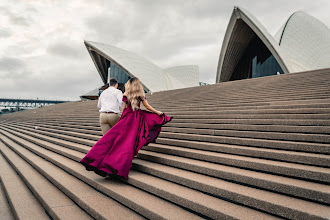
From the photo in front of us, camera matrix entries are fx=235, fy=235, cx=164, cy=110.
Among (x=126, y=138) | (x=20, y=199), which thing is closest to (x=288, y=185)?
(x=126, y=138)

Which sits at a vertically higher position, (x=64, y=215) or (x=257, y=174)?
(x=257, y=174)

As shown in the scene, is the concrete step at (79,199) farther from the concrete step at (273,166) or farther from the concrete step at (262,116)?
the concrete step at (262,116)

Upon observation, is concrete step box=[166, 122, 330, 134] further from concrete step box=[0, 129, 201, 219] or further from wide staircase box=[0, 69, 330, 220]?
concrete step box=[0, 129, 201, 219]

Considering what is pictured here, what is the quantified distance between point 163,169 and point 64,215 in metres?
1.31

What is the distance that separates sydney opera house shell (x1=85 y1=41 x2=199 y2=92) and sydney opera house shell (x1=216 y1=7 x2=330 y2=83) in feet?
34.8

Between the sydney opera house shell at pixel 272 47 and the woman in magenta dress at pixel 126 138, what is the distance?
20.6 m

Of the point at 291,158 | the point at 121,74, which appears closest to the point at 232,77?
the point at 121,74

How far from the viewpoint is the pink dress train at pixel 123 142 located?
9.82 ft

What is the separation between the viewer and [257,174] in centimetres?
263

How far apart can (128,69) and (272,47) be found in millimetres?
19635

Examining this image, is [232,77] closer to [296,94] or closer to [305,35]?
[305,35]

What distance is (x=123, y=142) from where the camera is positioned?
3.17 metres

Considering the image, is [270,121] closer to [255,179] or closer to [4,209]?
[255,179]


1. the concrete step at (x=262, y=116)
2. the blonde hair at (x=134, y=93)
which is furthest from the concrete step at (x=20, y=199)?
the concrete step at (x=262, y=116)
